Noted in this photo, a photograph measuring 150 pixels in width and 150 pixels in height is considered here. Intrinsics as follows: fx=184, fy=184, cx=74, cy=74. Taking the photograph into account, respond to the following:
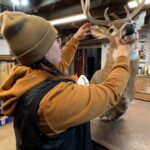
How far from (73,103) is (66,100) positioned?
27 millimetres

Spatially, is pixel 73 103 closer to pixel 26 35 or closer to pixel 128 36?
pixel 26 35

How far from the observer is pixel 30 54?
2.36 ft

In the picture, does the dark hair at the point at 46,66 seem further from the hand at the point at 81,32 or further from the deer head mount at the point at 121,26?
the hand at the point at 81,32

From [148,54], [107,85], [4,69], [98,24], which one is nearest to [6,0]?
[4,69]

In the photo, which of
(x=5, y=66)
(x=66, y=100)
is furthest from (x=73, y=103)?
(x=5, y=66)

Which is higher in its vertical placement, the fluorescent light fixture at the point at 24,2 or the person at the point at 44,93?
the fluorescent light fixture at the point at 24,2

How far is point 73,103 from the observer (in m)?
0.65

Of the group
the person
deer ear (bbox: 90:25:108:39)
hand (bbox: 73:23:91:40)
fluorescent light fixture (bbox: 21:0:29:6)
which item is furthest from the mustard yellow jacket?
fluorescent light fixture (bbox: 21:0:29:6)

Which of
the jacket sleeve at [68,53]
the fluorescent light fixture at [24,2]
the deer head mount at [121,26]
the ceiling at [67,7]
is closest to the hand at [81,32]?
the jacket sleeve at [68,53]

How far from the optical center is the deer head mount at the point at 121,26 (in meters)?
1.08

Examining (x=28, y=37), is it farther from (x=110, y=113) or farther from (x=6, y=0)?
(x=6, y=0)

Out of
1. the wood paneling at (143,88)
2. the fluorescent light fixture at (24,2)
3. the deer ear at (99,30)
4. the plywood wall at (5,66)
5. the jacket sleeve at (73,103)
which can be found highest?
the fluorescent light fixture at (24,2)

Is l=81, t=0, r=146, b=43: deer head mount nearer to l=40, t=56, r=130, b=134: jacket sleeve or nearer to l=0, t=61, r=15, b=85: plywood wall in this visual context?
l=40, t=56, r=130, b=134: jacket sleeve

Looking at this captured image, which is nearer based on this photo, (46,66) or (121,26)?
(46,66)
